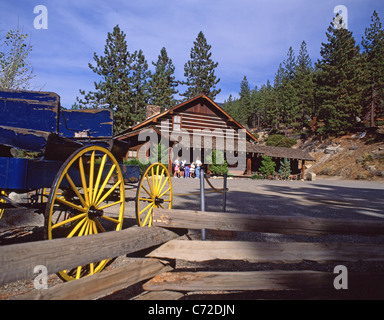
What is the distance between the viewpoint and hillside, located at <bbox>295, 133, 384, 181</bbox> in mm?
29300

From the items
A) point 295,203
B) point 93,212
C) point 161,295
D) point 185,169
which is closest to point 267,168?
point 185,169

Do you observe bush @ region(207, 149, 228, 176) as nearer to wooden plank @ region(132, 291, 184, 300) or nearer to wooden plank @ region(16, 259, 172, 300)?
wooden plank @ region(16, 259, 172, 300)

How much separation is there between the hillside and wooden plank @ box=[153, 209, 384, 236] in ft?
99.9

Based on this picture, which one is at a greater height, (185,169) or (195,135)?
(195,135)

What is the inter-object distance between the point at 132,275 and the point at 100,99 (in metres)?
40.9

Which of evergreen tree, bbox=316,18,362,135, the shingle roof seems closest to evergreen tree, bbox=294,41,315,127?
evergreen tree, bbox=316,18,362,135

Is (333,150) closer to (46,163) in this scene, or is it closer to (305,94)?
(305,94)

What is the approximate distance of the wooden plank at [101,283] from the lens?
65.0 inches

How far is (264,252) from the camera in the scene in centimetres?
247

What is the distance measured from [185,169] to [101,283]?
20.7 m

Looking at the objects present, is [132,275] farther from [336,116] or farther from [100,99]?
[336,116]

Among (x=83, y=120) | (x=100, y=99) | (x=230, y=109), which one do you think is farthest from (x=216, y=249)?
(x=230, y=109)

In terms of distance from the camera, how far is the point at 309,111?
192ft
